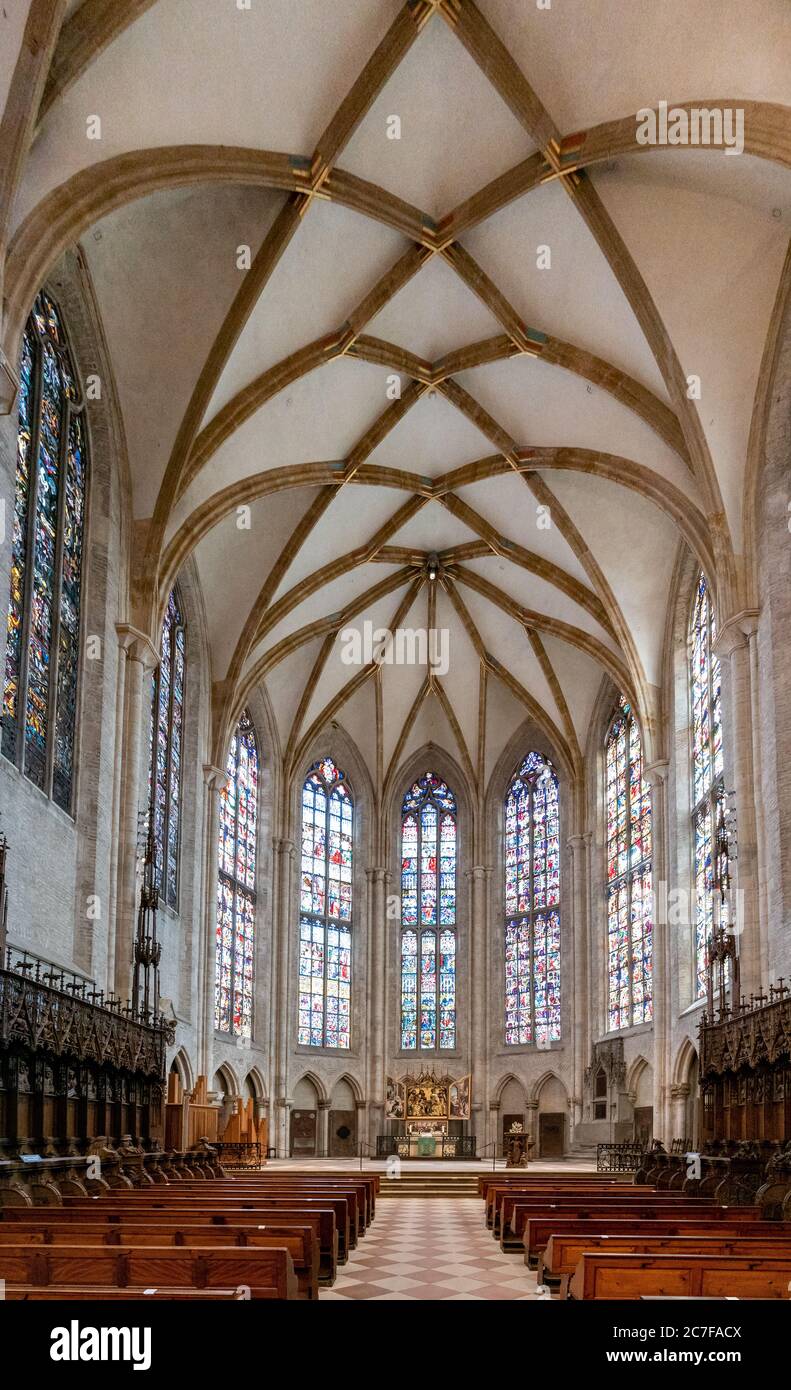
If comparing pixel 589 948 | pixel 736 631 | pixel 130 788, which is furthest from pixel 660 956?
pixel 130 788

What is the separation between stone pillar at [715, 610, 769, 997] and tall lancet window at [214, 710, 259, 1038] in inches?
553

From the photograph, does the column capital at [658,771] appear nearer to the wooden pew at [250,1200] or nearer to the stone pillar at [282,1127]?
the stone pillar at [282,1127]

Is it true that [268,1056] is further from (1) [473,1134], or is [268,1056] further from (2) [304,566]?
(2) [304,566]

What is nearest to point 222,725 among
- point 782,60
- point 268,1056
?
point 268,1056

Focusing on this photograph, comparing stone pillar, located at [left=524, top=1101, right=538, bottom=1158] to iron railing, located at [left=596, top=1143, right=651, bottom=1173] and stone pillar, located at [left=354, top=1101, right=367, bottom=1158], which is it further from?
iron railing, located at [left=596, top=1143, right=651, bottom=1173]

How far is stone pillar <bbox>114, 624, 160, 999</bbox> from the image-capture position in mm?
20703

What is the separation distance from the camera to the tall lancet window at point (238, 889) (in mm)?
32344

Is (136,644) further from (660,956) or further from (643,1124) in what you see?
(643,1124)

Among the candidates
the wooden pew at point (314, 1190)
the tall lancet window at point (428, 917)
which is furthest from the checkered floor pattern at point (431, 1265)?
the tall lancet window at point (428, 917)

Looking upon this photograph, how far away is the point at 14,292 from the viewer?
1509 cm

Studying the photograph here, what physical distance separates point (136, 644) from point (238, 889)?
42.5ft

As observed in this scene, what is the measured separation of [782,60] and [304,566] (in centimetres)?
1673

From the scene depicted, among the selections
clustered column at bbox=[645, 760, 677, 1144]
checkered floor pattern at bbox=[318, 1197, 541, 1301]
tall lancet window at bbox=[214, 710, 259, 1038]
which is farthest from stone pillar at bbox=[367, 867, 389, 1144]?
checkered floor pattern at bbox=[318, 1197, 541, 1301]

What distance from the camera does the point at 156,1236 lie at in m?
7.57
